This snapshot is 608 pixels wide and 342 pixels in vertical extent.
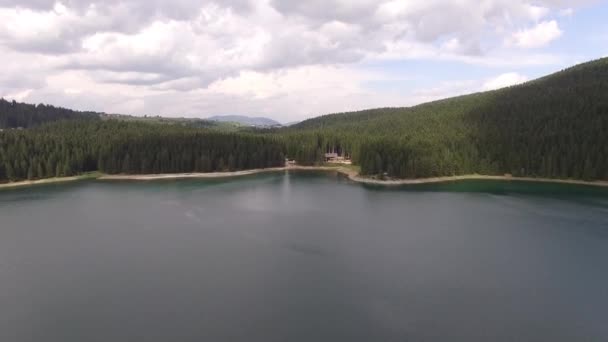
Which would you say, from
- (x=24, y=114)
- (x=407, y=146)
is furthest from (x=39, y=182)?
(x=24, y=114)

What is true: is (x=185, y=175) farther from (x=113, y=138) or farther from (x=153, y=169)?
(x=113, y=138)

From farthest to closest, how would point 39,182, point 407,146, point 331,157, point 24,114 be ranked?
point 24,114 < point 331,157 < point 407,146 < point 39,182

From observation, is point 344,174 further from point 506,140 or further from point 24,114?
point 24,114

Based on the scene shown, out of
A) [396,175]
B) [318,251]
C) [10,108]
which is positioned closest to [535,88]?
[396,175]

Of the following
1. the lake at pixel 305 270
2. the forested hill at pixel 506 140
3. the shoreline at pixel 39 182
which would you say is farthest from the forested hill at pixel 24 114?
the lake at pixel 305 270

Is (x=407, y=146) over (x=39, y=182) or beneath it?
over

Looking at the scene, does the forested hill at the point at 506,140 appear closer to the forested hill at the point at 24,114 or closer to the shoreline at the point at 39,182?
the shoreline at the point at 39,182

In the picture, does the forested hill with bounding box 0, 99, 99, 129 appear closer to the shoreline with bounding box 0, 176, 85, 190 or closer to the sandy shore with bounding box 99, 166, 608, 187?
the shoreline with bounding box 0, 176, 85, 190
